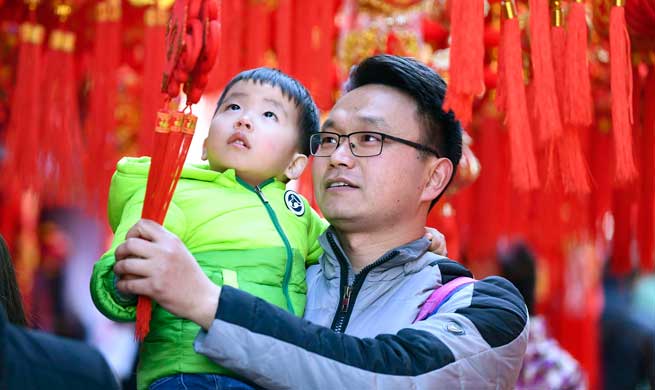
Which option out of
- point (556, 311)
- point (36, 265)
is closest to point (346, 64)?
point (556, 311)

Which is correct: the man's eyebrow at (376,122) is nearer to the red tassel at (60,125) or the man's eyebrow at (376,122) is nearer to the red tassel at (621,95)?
the red tassel at (621,95)

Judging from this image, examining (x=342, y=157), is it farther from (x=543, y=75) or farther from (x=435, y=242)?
(x=543, y=75)

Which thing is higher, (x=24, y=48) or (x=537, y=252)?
(x=24, y=48)

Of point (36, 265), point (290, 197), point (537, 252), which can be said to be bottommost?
point (36, 265)

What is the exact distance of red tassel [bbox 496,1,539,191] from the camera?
1951mm

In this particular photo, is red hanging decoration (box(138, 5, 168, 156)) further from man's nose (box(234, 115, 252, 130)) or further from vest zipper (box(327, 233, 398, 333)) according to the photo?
vest zipper (box(327, 233, 398, 333))

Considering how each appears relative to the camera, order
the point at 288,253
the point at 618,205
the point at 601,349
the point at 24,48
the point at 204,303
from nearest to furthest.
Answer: the point at 204,303
the point at 288,253
the point at 24,48
the point at 618,205
the point at 601,349

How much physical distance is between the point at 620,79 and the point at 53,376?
1.22m

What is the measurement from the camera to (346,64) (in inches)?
149

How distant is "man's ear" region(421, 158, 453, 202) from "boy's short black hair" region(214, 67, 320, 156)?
25 centimetres

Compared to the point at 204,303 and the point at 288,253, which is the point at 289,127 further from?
the point at 204,303

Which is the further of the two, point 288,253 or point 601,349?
point 601,349

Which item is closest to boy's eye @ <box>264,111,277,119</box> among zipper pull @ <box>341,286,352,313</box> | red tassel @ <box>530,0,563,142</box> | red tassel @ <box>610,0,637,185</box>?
zipper pull @ <box>341,286,352,313</box>

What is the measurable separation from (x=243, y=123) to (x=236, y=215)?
0.19 metres
